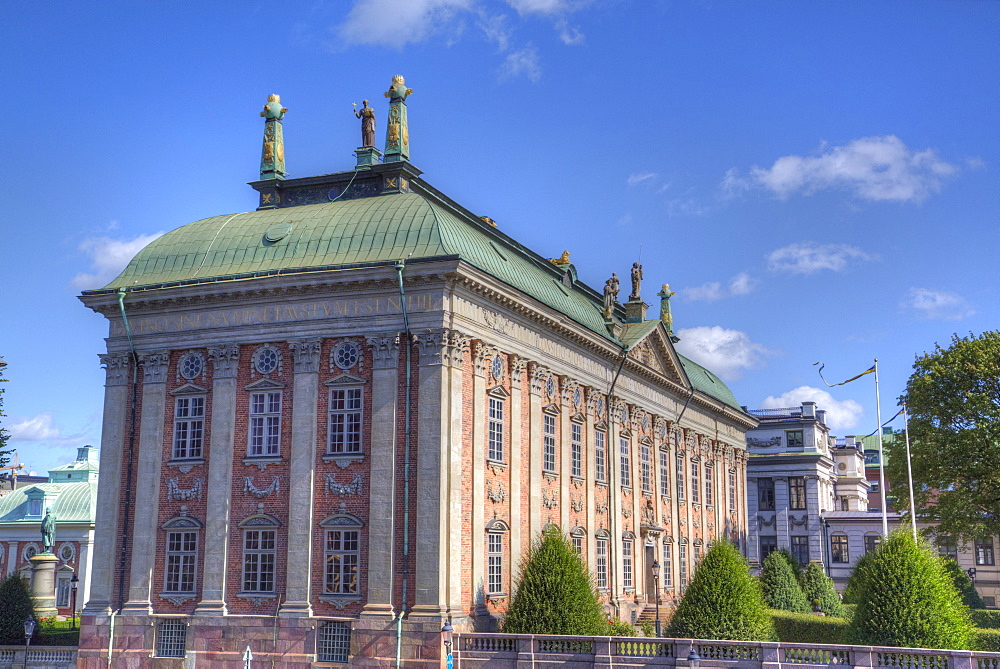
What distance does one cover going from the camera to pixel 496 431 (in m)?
38.8

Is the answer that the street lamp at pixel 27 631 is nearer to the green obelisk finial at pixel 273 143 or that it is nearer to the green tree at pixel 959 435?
the green obelisk finial at pixel 273 143

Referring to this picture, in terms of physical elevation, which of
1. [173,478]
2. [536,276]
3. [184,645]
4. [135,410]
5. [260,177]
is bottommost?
[184,645]

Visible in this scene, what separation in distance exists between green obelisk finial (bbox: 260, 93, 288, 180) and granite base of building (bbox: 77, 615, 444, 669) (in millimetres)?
17460

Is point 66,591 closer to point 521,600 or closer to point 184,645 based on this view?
point 184,645

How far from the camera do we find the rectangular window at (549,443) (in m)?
42.6

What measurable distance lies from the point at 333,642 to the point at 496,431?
9.01 m

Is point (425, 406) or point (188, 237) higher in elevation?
point (188, 237)

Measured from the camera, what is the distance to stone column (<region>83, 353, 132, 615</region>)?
38250 millimetres

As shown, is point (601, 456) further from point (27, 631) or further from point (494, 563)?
point (27, 631)

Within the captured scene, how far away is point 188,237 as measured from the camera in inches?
1630

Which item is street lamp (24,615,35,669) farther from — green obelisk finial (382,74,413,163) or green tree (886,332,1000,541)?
green tree (886,332,1000,541)

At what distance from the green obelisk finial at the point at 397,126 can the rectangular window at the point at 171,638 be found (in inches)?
712

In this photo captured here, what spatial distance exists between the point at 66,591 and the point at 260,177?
4145 cm

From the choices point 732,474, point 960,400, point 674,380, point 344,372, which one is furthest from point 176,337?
point 732,474
